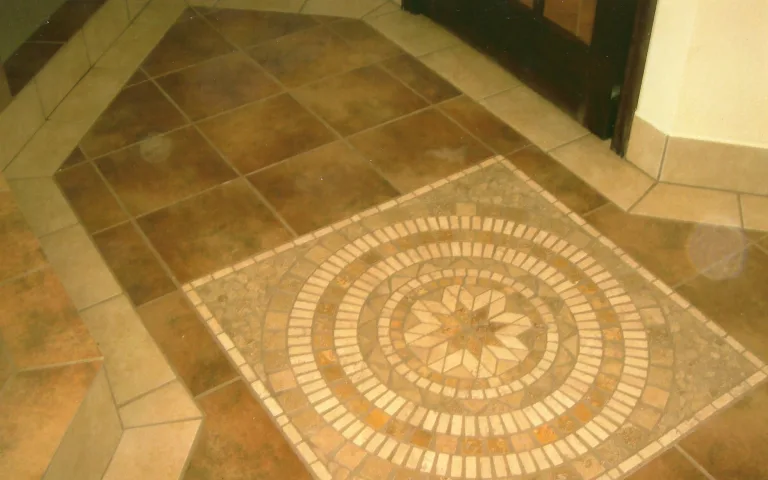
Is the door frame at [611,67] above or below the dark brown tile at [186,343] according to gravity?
above

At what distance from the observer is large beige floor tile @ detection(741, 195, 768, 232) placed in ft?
7.32

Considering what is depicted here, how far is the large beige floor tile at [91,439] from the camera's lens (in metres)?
1.54

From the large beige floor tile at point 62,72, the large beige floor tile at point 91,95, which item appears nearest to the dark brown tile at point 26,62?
the large beige floor tile at point 62,72

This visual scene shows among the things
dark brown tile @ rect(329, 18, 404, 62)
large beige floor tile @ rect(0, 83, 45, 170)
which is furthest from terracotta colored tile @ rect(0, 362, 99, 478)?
dark brown tile @ rect(329, 18, 404, 62)

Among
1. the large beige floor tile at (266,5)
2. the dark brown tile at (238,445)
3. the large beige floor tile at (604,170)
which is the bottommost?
the dark brown tile at (238,445)

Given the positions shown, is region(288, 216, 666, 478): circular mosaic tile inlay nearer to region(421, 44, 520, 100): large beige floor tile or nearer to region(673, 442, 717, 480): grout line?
region(673, 442, 717, 480): grout line

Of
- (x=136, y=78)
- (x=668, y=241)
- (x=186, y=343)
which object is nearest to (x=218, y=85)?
(x=136, y=78)

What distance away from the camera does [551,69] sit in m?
2.68

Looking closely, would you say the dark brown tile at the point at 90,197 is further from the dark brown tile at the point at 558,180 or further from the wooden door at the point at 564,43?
the wooden door at the point at 564,43

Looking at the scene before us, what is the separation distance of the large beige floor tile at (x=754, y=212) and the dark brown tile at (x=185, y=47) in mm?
1902

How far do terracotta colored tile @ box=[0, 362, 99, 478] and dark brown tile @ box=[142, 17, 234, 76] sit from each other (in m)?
1.56

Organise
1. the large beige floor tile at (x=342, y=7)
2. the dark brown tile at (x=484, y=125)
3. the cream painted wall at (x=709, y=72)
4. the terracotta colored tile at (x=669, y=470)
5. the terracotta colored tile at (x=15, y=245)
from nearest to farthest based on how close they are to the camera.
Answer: the terracotta colored tile at (x=669, y=470) < the terracotta colored tile at (x=15, y=245) < the cream painted wall at (x=709, y=72) < the dark brown tile at (x=484, y=125) < the large beige floor tile at (x=342, y=7)

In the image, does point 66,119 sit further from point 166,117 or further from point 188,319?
point 188,319

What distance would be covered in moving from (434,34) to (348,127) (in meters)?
0.71
